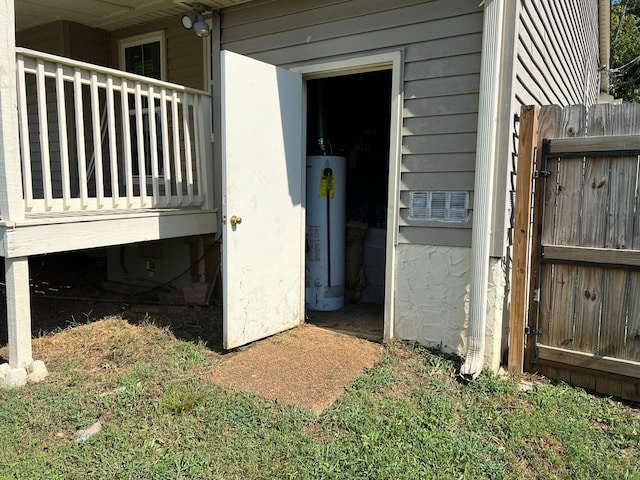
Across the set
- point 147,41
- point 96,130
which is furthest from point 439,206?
point 147,41

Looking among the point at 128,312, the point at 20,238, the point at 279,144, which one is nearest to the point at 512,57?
the point at 279,144

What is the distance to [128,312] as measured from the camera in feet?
14.9

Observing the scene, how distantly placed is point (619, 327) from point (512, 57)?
1809 mm

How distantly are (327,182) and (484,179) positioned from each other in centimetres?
194

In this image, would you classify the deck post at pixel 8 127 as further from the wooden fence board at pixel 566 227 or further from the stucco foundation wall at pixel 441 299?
the wooden fence board at pixel 566 227

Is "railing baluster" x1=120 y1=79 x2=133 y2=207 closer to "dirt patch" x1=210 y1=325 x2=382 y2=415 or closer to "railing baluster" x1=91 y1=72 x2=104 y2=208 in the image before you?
"railing baluster" x1=91 y1=72 x2=104 y2=208

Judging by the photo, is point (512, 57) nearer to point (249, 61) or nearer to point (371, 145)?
point (249, 61)

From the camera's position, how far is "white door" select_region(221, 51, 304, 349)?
347 centimetres

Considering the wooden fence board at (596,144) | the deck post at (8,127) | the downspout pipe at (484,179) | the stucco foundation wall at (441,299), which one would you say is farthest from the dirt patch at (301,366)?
the wooden fence board at (596,144)

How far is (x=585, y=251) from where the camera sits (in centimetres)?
303

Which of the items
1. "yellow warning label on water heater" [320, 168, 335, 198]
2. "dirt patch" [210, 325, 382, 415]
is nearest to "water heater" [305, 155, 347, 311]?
"yellow warning label on water heater" [320, 168, 335, 198]

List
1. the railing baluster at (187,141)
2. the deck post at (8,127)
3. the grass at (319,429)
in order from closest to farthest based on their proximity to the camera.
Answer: the grass at (319,429) < the deck post at (8,127) < the railing baluster at (187,141)

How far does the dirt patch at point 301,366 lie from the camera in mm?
2950

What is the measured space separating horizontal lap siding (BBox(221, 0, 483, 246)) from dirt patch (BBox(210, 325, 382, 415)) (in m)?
0.93
